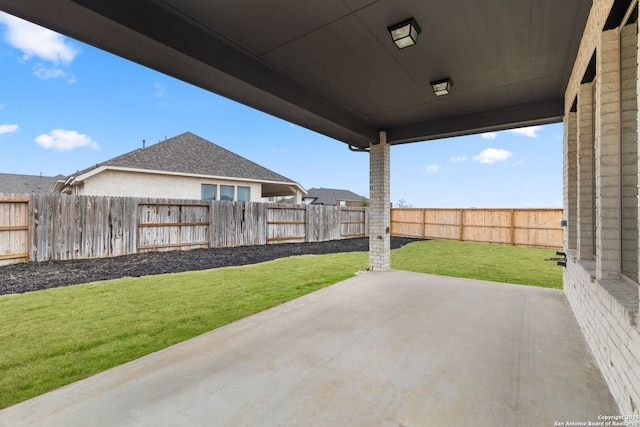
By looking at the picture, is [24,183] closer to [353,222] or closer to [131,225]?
[131,225]

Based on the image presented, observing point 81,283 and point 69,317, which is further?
point 81,283

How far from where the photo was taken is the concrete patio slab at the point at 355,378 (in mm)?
1792

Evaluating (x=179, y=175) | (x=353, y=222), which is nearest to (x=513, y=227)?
(x=353, y=222)

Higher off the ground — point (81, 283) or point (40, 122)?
point (40, 122)

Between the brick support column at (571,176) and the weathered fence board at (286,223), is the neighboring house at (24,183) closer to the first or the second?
the weathered fence board at (286,223)

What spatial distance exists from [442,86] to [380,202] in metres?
2.82

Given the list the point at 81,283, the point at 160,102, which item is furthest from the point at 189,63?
the point at 160,102

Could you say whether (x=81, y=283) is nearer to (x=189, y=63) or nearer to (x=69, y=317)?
(x=69, y=317)

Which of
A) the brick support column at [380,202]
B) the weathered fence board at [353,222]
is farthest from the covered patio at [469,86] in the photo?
the weathered fence board at [353,222]

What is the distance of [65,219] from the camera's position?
7.16 m

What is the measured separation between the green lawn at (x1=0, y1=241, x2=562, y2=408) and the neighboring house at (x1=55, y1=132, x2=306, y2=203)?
21.9ft

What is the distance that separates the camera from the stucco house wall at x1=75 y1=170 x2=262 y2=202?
10477 mm

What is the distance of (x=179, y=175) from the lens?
11.9 meters

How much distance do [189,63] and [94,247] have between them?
282 inches
